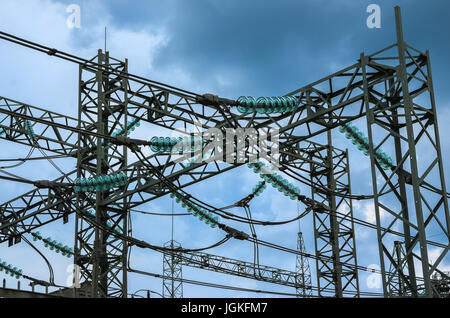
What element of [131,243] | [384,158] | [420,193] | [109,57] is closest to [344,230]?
[384,158]

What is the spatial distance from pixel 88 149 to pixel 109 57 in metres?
3.58

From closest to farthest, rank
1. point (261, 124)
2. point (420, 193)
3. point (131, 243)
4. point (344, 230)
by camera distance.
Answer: point (420, 193)
point (261, 124)
point (131, 243)
point (344, 230)

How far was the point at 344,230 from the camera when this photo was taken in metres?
32.5

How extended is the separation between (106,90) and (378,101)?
11.8 m

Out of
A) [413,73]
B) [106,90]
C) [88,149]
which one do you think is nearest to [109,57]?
[106,90]

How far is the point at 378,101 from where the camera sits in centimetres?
1933

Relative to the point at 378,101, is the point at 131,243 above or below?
below

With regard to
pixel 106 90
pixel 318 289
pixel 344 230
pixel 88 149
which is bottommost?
pixel 318 289
